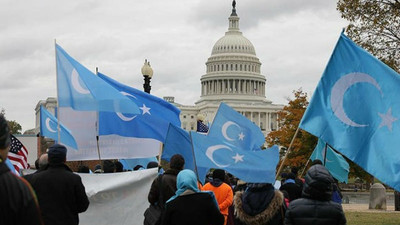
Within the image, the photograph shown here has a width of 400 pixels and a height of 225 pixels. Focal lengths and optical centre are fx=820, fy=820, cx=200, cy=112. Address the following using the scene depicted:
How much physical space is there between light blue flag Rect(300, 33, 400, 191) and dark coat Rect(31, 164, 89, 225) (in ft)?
8.55

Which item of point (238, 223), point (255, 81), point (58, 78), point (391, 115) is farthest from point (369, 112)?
point (255, 81)

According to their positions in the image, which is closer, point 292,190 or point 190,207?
point 190,207

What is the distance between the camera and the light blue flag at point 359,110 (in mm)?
8242

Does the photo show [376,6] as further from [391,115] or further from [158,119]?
[391,115]

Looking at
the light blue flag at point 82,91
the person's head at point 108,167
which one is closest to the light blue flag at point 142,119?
the person's head at point 108,167

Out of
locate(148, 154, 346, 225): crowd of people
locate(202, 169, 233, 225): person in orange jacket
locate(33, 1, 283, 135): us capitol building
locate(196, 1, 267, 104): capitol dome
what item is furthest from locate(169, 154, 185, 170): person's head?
locate(196, 1, 267, 104): capitol dome

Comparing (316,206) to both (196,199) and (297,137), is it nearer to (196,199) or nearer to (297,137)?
(196,199)

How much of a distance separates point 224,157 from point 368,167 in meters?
2.18

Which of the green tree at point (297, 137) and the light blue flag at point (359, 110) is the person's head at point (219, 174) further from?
the green tree at point (297, 137)

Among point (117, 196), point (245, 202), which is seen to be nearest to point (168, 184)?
point (245, 202)

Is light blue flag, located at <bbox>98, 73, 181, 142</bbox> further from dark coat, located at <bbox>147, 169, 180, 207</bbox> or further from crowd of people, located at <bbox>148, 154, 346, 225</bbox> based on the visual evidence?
dark coat, located at <bbox>147, 169, 180, 207</bbox>

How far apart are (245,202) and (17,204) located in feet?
16.7

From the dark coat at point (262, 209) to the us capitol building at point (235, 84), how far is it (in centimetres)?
15191

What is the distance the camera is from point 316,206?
6.61 meters
